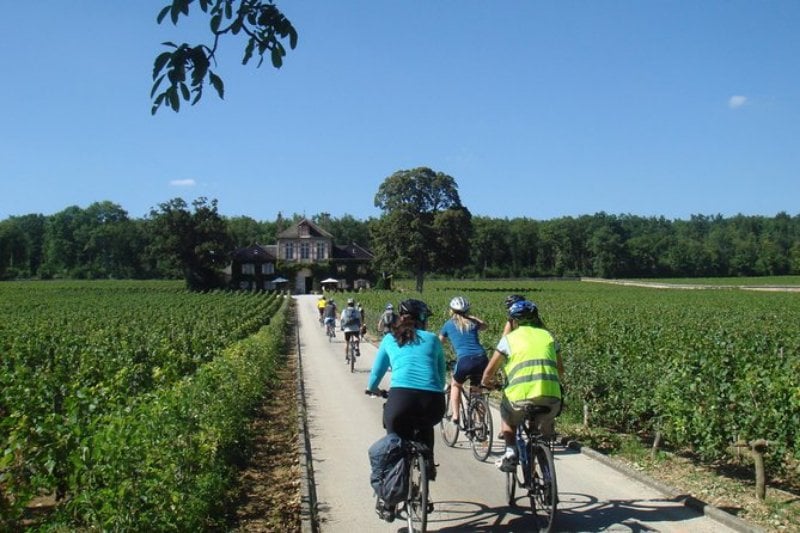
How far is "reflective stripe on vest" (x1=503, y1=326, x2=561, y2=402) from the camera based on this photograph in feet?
19.9

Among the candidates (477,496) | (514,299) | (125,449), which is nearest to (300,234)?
(514,299)

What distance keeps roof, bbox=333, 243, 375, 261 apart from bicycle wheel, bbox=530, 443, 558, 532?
90596mm

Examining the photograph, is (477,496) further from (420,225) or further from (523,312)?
(420,225)

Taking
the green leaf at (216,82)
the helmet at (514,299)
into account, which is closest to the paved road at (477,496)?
the helmet at (514,299)

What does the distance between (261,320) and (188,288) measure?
183 ft

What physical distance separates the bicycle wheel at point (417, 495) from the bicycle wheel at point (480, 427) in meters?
3.03

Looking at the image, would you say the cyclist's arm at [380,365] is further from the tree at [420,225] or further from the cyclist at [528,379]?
the tree at [420,225]

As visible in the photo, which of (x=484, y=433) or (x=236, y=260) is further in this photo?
(x=236, y=260)

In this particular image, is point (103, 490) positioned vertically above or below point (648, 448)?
above

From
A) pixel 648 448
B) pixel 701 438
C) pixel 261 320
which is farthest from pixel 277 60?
pixel 261 320

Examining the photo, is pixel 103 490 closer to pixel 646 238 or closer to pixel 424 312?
pixel 424 312

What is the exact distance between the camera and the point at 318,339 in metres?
30.3

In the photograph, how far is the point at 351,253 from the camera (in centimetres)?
9756

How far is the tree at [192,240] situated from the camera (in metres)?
85.6
